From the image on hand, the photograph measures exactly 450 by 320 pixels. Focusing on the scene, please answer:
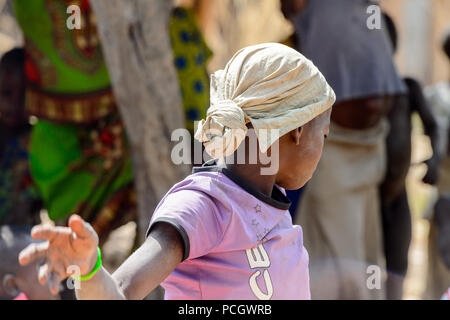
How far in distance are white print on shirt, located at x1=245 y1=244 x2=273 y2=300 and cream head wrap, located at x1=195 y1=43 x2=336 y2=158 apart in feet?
0.78

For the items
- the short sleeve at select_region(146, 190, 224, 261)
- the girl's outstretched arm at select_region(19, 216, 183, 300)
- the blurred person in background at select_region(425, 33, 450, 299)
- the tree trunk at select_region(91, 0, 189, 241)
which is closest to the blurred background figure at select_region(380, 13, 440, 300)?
the blurred person in background at select_region(425, 33, 450, 299)

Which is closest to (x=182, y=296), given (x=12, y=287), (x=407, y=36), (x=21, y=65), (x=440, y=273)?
(x=12, y=287)

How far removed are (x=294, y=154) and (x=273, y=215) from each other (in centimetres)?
16

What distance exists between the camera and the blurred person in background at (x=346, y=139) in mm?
4215

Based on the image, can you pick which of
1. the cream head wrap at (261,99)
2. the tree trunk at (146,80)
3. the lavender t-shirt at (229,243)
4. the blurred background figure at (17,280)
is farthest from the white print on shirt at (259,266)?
the tree trunk at (146,80)

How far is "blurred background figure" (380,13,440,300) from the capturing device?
15.5 feet

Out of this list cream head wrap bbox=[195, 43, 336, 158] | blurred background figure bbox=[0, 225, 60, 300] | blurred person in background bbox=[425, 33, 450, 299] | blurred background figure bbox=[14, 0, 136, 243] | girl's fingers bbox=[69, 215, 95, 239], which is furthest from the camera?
blurred person in background bbox=[425, 33, 450, 299]

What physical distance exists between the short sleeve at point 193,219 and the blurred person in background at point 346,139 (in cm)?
232

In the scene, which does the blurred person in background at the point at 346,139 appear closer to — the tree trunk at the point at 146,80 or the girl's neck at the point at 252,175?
the tree trunk at the point at 146,80

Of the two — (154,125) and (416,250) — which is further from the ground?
(154,125)

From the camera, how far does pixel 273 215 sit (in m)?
2.09

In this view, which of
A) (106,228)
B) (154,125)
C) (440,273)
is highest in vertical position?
(154,125)

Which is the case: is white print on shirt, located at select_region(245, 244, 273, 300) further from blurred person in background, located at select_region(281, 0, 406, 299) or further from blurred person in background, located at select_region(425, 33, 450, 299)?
blurred person in background, located at select_region(425, 33, 450, 299)
